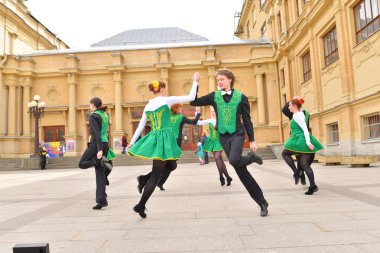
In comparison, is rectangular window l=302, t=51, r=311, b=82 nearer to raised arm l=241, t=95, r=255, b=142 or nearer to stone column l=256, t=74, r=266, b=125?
stone column l=256, t=74, r=266, b=125

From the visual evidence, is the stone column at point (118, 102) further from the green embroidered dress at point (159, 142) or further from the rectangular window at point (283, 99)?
the green embroidered dress at point (159, 142)

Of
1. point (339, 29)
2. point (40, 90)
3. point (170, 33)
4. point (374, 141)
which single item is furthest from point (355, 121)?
point (170, 33)

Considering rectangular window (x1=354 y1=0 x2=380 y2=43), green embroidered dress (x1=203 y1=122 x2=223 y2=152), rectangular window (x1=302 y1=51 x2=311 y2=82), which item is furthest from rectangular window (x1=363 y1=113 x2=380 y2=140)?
green embroidered dress (x1=203 y1=122 x2=223 y2=152)

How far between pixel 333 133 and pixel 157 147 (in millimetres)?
16853

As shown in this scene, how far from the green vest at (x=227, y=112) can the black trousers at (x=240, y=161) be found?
0.36 feet

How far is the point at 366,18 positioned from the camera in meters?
15.2

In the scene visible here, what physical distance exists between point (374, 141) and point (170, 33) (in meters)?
35.5

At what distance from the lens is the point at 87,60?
30750 millimetres

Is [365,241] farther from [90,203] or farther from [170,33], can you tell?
[170,33]

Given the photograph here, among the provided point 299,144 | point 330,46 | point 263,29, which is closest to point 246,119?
point 299,144

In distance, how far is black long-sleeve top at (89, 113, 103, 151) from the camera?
5637 millimetres

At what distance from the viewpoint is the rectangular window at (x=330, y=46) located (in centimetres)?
1827

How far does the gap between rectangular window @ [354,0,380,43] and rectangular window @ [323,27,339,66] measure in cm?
210

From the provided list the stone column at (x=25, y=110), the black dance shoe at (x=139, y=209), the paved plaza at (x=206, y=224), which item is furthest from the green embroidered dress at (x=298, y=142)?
the stone column at (x=25, y=110)
